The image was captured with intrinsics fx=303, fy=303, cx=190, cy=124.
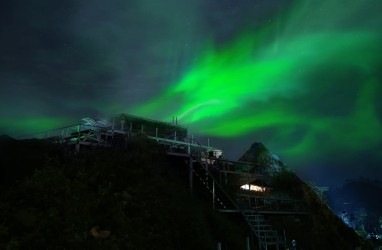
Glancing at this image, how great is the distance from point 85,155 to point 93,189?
3.13 meters

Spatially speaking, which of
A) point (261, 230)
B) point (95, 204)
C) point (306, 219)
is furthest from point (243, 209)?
point (306, 219)

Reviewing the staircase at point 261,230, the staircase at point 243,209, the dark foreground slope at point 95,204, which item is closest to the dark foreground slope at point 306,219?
the staircase at point 243,209

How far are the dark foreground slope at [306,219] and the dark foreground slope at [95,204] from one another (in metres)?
17.4

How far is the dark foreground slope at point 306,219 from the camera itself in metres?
37.1

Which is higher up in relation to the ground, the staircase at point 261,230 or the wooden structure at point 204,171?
the wooden structure at point 204,171

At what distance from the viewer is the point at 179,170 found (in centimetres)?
2691

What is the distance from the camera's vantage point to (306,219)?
125ft

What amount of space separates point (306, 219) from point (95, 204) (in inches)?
1198

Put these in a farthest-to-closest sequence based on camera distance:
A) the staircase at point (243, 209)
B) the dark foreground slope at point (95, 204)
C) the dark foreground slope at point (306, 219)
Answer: the dark foreground slope at point (306, 219) → the staircase at point (243, 209) → the dark foreground slope at point (95, 204)

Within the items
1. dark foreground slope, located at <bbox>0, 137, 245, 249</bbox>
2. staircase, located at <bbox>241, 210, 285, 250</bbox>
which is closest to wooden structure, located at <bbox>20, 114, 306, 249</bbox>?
staircase, located at <bbox>241, 210, 285, 250</bbox>

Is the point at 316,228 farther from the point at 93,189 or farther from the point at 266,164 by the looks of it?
the point at 93,189

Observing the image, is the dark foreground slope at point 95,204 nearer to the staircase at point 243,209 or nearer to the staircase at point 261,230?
the staircase at point 261,230

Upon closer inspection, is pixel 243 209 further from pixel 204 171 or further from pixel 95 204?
pixel 95 204

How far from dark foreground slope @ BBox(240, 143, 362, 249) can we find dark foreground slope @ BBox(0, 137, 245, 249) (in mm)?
17418
